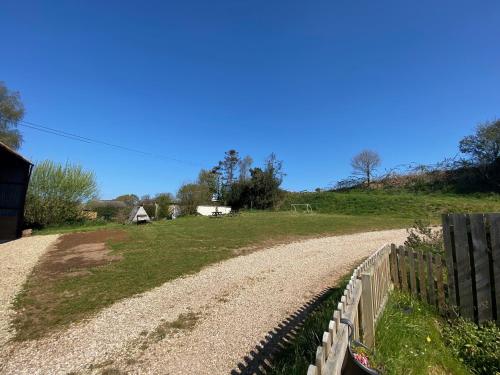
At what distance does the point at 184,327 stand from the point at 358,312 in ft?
9.03

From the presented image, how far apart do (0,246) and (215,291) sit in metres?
12.5

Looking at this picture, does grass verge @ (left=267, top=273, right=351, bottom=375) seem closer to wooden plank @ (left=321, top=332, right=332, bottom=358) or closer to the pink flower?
the pink flower

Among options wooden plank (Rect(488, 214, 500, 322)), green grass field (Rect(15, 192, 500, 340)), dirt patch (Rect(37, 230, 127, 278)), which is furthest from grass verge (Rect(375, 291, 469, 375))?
dirt patch (Rect(37, 230, 127, 278))

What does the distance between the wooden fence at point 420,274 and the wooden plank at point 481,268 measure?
1.56ft

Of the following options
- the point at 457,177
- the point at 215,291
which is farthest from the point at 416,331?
the point at 457,177

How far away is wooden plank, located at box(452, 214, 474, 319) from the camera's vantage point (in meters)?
4.17

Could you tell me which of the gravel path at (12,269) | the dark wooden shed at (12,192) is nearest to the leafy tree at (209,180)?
the dark wooden shed at (12,192)

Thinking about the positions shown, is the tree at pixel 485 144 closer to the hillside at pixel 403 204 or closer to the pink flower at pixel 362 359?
the hillside at pixel 403 204

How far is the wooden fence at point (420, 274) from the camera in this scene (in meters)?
4.52

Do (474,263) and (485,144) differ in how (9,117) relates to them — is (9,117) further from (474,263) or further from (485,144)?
(485,144)

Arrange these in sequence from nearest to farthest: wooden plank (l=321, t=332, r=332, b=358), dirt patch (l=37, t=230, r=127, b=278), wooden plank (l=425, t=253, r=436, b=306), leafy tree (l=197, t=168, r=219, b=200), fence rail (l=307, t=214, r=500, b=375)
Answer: wooden plank (l=321, t=332, r=332, b=358) → fence rail (l=307, t=214, r=500, b=375) → wooden plank (l=425, t=253, r=436, b=306) → dirt patch (l=37, t=230, r=127, b=278) → leafy tree (l=197, t=168, r=219, b=200)

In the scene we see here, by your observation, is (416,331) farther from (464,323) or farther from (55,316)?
(55,316)

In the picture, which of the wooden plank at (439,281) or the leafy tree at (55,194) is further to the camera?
the leafy tree at (55,194)

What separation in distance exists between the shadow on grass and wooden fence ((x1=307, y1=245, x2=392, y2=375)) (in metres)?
0.69
